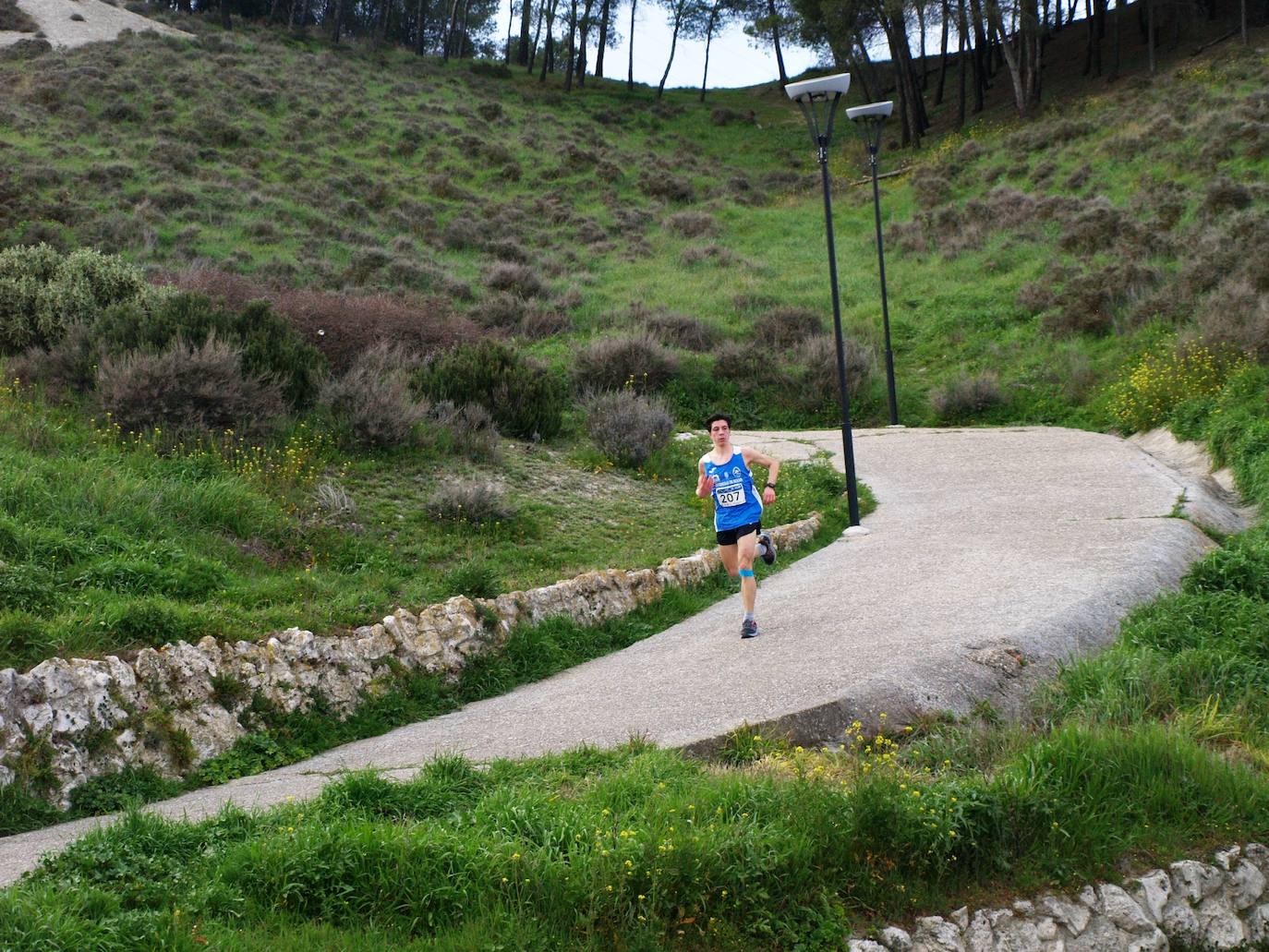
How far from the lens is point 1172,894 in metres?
5.16

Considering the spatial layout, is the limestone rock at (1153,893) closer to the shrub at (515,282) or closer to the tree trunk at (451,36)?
the shrub at (515,282)

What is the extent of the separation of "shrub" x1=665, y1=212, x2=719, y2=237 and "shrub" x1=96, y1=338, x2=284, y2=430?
87.0 feet

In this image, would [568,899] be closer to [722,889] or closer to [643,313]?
[722,889]

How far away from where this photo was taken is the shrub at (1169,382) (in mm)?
15672

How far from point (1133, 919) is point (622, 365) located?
15.6 meters

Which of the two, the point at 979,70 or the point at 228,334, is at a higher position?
the point at 979,70

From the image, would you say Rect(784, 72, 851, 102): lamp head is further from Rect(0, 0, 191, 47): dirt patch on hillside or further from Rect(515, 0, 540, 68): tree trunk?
Rect(515, 0, 540, 68): tree trunk

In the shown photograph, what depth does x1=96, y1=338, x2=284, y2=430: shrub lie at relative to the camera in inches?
408

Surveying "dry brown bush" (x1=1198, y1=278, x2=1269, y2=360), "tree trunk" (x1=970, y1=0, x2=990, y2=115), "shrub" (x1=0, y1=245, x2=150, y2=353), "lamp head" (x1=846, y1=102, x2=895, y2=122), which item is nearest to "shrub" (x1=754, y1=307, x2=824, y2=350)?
"lamp head" (x1=846, y1=102, x2=895, y2=122)

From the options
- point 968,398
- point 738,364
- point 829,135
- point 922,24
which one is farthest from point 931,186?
point 829,135

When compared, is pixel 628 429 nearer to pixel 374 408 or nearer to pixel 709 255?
pixel 374 408

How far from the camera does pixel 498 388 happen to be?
14.3 m

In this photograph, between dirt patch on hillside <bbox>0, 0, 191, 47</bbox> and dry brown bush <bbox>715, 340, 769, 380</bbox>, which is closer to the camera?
dry brown bush <bbox>715, 340, 769, 380</bbox>

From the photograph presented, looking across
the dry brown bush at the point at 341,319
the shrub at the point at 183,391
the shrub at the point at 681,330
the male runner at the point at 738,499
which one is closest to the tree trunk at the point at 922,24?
the shrub at the point at 681,330
